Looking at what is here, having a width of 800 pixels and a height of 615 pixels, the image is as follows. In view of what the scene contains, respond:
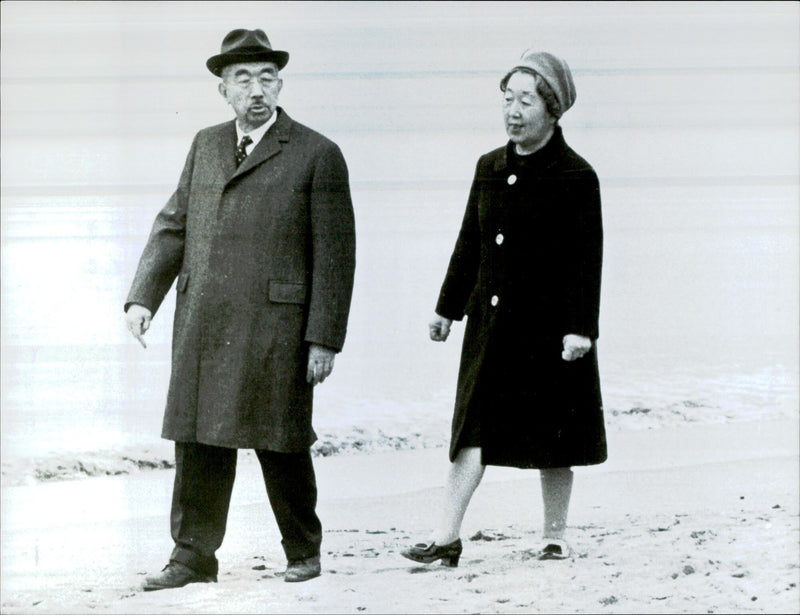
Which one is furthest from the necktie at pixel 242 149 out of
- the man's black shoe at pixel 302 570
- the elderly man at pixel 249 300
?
the man's black shoe at pixel 302 570

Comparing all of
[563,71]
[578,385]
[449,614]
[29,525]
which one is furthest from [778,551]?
[29,525]

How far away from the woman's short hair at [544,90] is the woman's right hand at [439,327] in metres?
0.75

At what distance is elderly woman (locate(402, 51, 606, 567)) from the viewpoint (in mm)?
5605

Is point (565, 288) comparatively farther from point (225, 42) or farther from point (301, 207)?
point (225, 42)

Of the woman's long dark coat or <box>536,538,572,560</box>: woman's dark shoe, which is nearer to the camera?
the woman's long dark coat

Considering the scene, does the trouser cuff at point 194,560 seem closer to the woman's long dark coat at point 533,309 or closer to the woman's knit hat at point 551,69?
the woman's long dark coat at point 533,309

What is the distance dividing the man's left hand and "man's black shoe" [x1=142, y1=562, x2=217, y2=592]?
0.72 m

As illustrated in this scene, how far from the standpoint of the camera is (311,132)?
5.59 m

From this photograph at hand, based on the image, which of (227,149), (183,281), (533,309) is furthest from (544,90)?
(183,281)

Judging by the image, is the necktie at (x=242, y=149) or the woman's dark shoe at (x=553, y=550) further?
the woman's dark shoe at (x=553, y=550)

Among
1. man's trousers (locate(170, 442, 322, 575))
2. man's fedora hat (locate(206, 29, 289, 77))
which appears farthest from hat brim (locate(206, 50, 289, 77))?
man's trousers (locate(170, 442, 322, 575))

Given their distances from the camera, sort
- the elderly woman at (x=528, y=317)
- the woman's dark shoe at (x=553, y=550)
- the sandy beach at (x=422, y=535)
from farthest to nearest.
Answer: the woman's dark shoe at (x=553, y=550)
the elderly woman at (x=528, y=317)
the sandy beach at (x=422, y=535)

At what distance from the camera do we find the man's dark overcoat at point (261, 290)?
5.47 m

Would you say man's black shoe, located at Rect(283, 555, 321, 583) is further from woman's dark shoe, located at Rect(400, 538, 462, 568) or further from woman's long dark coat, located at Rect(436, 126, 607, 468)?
woman's long dark coat, located at Rect(436, 126, 607, 468)
